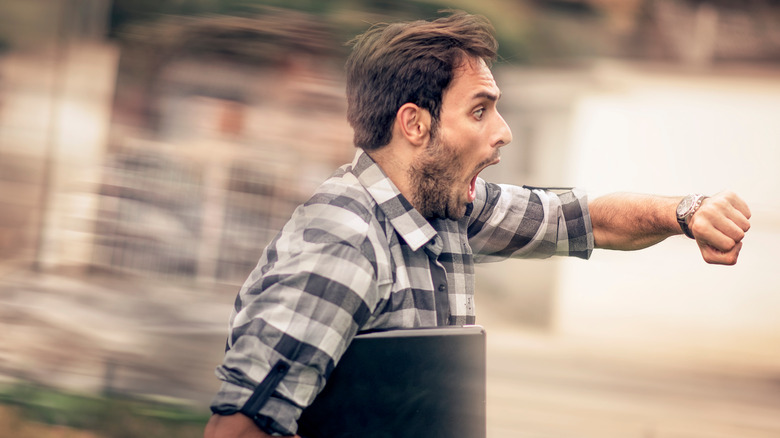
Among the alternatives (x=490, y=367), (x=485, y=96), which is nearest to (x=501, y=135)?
(x=485, y=96)

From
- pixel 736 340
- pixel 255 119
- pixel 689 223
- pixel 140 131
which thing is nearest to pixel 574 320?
pixel 736 340

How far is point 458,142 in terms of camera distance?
1.69 meters

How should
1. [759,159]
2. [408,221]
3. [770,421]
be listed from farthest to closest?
1. [759,159]
2. [770,421]
3. [408,221]

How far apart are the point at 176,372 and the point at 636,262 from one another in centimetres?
436

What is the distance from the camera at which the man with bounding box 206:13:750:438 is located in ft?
4.57

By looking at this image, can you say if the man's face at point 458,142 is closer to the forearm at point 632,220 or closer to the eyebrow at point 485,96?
the eyebrow at point 485,96

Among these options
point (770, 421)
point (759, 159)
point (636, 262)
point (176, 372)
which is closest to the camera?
point (176, 372)

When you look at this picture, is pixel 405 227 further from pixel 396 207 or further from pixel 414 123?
pixel 414 123

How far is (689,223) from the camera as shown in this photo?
1.69 metres

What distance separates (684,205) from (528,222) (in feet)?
1.24

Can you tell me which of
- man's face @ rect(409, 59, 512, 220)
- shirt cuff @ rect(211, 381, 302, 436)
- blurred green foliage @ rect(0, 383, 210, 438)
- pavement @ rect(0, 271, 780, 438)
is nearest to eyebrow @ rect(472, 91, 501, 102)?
man's face @ rect(409, 59, 512, 220)

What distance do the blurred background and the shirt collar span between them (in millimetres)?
2966

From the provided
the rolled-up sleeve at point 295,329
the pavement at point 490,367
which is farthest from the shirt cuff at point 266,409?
the pavement at point 490,367

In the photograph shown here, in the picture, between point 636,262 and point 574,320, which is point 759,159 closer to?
point 636,262
